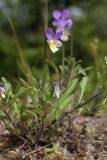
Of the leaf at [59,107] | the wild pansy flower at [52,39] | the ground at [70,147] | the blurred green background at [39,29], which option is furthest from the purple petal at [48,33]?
the blurred green background at [39,29]

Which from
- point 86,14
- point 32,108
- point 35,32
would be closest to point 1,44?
point 35,32

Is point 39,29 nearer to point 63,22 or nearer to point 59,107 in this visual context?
point 63,22

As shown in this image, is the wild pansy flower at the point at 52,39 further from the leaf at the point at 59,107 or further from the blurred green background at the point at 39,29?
the blurred green background at the point at 39,29

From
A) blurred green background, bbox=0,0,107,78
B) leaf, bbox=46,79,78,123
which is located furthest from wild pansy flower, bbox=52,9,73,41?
blurred green background, bbox=0,0,107,78

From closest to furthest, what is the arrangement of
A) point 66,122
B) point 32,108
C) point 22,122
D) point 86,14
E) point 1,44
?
1. point 32,108
2. point 22,122
3. point 66,122
4. point 1,44
5. point 86,14

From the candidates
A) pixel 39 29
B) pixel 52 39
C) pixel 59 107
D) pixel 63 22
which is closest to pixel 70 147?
pixel 59 107

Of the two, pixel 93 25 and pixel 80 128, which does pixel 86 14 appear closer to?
pixel 93 25

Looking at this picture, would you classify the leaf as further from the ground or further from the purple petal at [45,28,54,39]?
the purple petal at [45,28,54,39]
